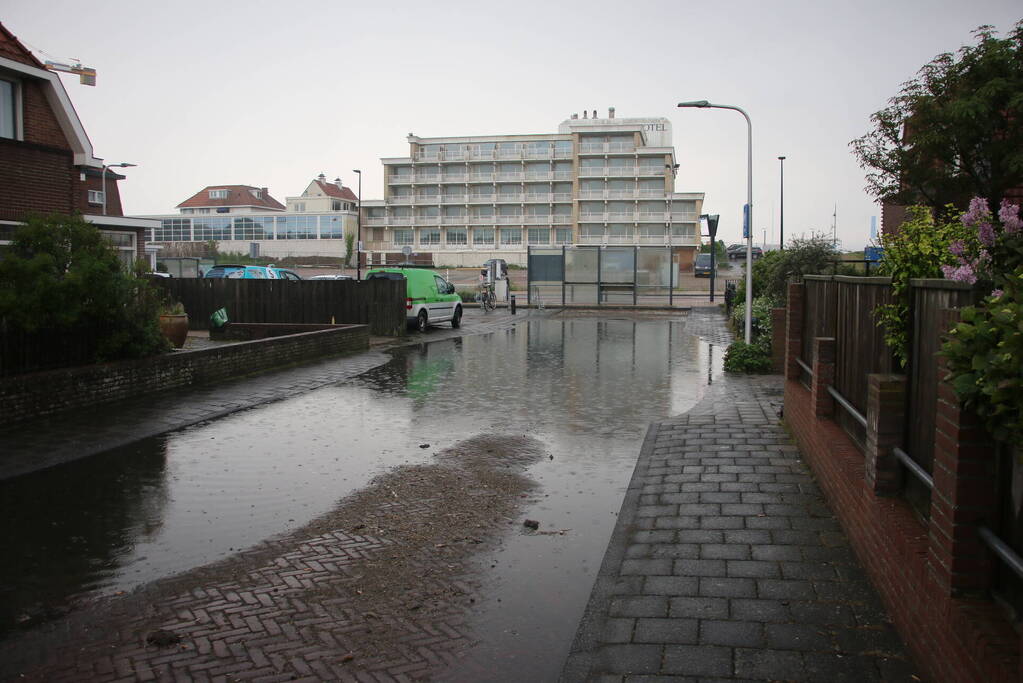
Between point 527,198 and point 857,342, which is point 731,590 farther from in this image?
point 527,198

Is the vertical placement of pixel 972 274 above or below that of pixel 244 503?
above

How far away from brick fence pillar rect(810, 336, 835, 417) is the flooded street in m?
1.86

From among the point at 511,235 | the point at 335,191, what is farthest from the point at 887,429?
the point at 335,191

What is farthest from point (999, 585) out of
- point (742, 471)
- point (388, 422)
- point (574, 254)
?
point (574, 254)

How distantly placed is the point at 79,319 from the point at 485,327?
17020 millimetres

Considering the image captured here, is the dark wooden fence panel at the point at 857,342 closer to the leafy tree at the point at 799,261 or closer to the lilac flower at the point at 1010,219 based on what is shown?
the lilac flower at the point at 1010,219

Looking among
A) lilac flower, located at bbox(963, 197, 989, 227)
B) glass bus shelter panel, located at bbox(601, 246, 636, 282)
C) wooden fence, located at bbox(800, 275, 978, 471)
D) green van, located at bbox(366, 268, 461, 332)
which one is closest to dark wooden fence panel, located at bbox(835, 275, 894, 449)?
wooden fence, located at bbox(800, 275, 978, 471)

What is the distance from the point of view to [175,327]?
1728cm

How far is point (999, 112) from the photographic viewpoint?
15.3m

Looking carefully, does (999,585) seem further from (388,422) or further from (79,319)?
(79,319)

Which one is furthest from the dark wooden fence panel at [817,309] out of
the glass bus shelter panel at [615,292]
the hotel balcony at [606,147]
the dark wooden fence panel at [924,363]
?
the hotel balcony at [606,147]

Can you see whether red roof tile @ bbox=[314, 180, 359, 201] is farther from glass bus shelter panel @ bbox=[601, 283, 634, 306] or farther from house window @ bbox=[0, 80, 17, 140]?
house window @ bbox=[0, 80, 17, 140]

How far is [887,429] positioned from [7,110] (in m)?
17.8

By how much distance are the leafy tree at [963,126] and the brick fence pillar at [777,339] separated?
14.3 ft
